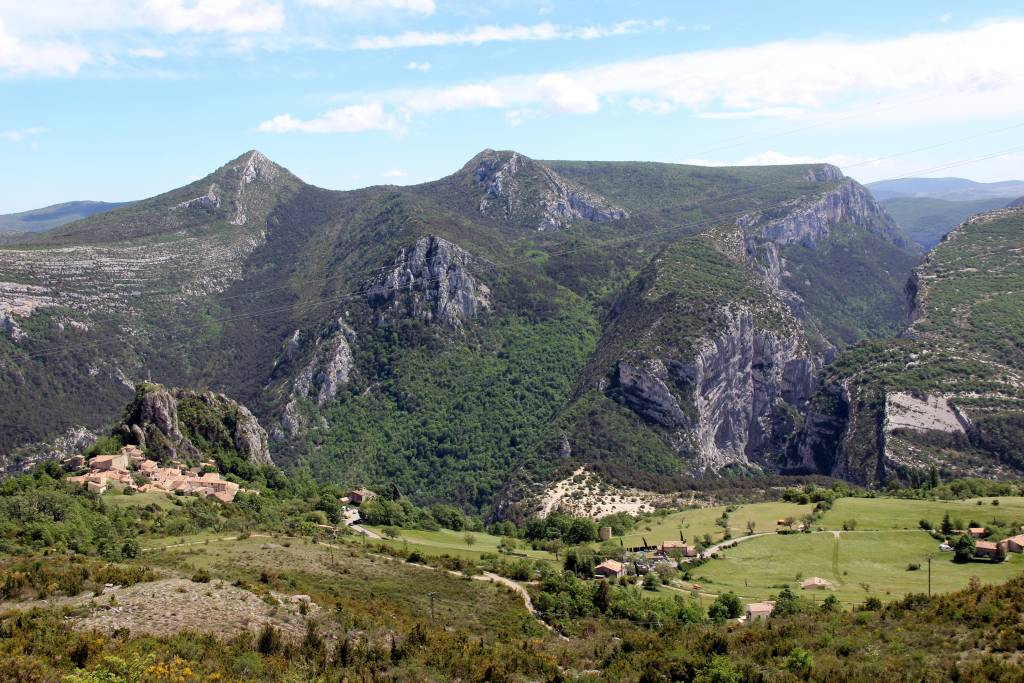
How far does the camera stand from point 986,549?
182 ft

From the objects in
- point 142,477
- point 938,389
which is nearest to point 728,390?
point 938,389

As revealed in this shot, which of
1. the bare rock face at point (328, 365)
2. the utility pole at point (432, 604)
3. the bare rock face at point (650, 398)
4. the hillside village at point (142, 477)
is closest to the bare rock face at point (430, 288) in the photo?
the bare rock face at point (328, 365)

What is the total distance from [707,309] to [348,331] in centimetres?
6841

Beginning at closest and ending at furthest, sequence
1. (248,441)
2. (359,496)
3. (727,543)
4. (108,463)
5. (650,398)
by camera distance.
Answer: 1. (108,463)
2. (727,543)
3. (359,496)
4. (248,441)
5. (650,398)

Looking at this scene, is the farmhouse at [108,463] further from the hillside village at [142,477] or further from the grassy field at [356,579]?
the grassy field at [356,579]

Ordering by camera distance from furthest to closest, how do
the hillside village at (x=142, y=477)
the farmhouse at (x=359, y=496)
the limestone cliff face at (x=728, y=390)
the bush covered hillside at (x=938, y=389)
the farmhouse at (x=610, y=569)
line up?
the limestone cliff face at (x=728, y=390) → the bush covered hillside at (x=938, y=389) → the farmhouse at (x=359, y=496) → the hillside village at (x=142, y=477) → the farmhouse at (x=610, y=569)

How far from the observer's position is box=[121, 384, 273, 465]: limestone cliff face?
7868 cm

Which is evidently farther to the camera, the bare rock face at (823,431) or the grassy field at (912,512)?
the bare rock face at (823,431)

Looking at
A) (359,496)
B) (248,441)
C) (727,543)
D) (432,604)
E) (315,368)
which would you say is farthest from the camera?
(315,368)

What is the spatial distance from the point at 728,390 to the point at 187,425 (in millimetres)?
94628

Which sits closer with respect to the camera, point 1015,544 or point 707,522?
point 1015,544

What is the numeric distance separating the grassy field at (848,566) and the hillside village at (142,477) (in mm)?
40001

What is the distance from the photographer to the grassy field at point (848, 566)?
52.0 meters

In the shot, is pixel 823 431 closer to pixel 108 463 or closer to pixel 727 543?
pixel 727 543
